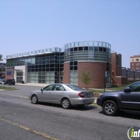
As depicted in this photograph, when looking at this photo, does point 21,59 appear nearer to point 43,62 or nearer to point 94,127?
point 43,62

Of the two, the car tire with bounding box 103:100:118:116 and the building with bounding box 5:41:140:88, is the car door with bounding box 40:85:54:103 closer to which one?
the car tire with bounding box 103:100:118:116

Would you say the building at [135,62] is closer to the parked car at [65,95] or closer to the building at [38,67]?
the building at [38,67]

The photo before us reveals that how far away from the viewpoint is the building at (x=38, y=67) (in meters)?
47.3

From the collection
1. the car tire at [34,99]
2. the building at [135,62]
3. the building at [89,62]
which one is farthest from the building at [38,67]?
the building at [135,62]

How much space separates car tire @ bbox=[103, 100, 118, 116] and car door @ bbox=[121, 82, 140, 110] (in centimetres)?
47

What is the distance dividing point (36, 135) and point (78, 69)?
3041cm

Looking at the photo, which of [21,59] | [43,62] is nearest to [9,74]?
[21,59]

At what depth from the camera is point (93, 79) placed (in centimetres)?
3397

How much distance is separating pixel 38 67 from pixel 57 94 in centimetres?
4157

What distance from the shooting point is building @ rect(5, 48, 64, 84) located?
1863 inches

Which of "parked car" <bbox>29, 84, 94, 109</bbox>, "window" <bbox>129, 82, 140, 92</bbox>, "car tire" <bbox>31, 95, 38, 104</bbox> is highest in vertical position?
"window" <bbox>129, 82, 140, 92</bbox>

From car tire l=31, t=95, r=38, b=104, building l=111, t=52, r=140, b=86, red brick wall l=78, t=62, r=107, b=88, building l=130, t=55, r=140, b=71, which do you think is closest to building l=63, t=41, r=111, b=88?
red brick wall l=78, t=62, r=107, b=88

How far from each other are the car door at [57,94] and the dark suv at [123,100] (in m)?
2.67

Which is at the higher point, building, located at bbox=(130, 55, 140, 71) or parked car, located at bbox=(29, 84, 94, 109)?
building, located at bbox=(130, 55, 140, 71)
